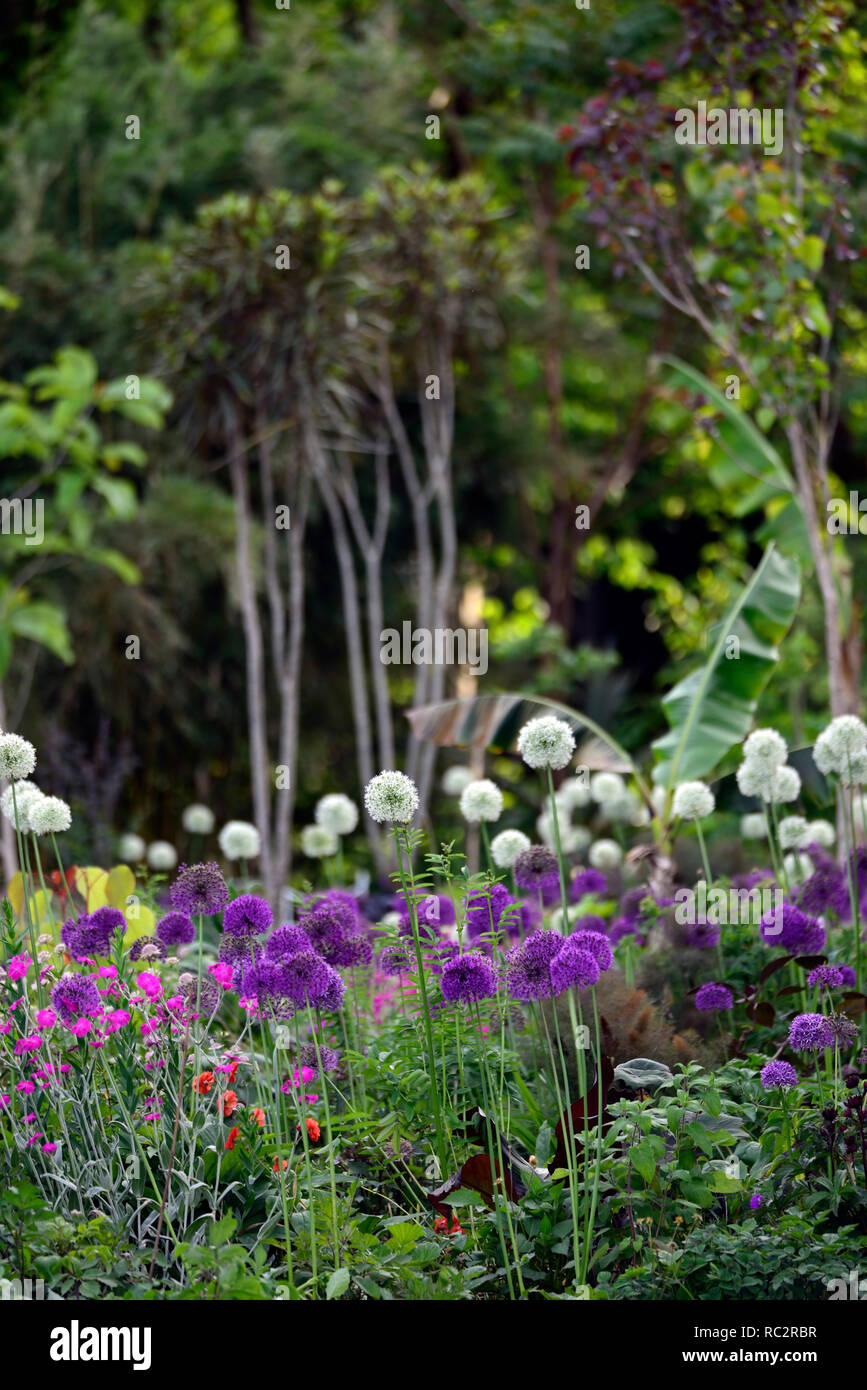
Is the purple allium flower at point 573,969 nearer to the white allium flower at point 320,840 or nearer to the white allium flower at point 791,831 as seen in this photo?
the white allium flower at point 791,831

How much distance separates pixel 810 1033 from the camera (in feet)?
9.11

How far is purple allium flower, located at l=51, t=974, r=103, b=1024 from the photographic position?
8.39ft

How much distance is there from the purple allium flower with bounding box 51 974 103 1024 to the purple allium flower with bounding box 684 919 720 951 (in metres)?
1.91

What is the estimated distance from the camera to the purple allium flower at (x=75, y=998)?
256 cm

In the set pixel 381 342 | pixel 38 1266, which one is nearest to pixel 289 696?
pixel 381 342

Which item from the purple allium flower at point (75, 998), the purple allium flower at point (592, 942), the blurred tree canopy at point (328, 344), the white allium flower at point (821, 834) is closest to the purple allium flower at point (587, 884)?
the white allium flower at point (821, 834)

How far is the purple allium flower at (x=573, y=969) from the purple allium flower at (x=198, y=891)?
680 millimetres

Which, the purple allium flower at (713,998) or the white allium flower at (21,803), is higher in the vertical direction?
the white allium flower at (21,803)

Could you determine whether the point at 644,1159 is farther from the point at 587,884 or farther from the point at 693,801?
the point at 587,884

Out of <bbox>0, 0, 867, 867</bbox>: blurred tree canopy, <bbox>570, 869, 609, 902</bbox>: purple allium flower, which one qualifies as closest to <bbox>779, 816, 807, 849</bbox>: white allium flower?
<bbox>570, 869, 609, 902</bbox>: purple allium flower

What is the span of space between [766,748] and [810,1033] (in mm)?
1179

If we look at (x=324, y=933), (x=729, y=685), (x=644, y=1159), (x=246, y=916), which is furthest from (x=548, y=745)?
(x=729, y=685)
